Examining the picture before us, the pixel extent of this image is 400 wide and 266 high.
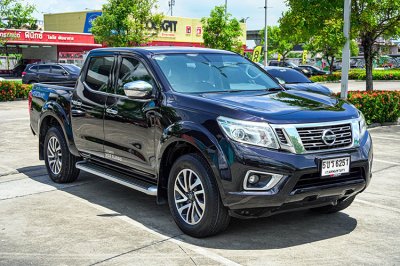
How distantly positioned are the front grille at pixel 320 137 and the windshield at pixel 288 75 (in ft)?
32.8

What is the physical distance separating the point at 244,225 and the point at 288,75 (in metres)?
10.3

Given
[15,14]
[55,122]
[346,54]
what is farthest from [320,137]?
[15,14]

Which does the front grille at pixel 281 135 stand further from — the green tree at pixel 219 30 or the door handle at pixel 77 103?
the green tree at pixel 219 30

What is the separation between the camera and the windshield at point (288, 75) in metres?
15.3

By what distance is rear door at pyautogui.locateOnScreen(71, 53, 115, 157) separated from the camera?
22.2 ft

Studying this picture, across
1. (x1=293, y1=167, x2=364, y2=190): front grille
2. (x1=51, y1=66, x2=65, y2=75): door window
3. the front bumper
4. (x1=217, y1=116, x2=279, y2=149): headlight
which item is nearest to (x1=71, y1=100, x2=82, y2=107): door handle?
(x1=217, y1=116, x2=279, y2=149): headlight

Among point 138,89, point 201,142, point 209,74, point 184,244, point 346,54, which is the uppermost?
point 346,54

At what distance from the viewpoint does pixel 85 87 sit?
7.18 metres

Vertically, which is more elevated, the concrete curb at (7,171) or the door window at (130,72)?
the door window at (130,72)

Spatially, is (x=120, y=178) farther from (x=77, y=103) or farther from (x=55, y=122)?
(x=55, y=122)

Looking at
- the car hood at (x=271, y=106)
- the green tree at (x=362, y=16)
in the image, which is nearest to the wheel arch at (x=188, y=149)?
the car hood at (x=271, y=106)

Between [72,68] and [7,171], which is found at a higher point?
[72,68]

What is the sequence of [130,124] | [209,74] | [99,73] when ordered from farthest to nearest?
[99,73] < [209,74] < [130,124]

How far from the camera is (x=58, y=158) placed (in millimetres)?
7848
